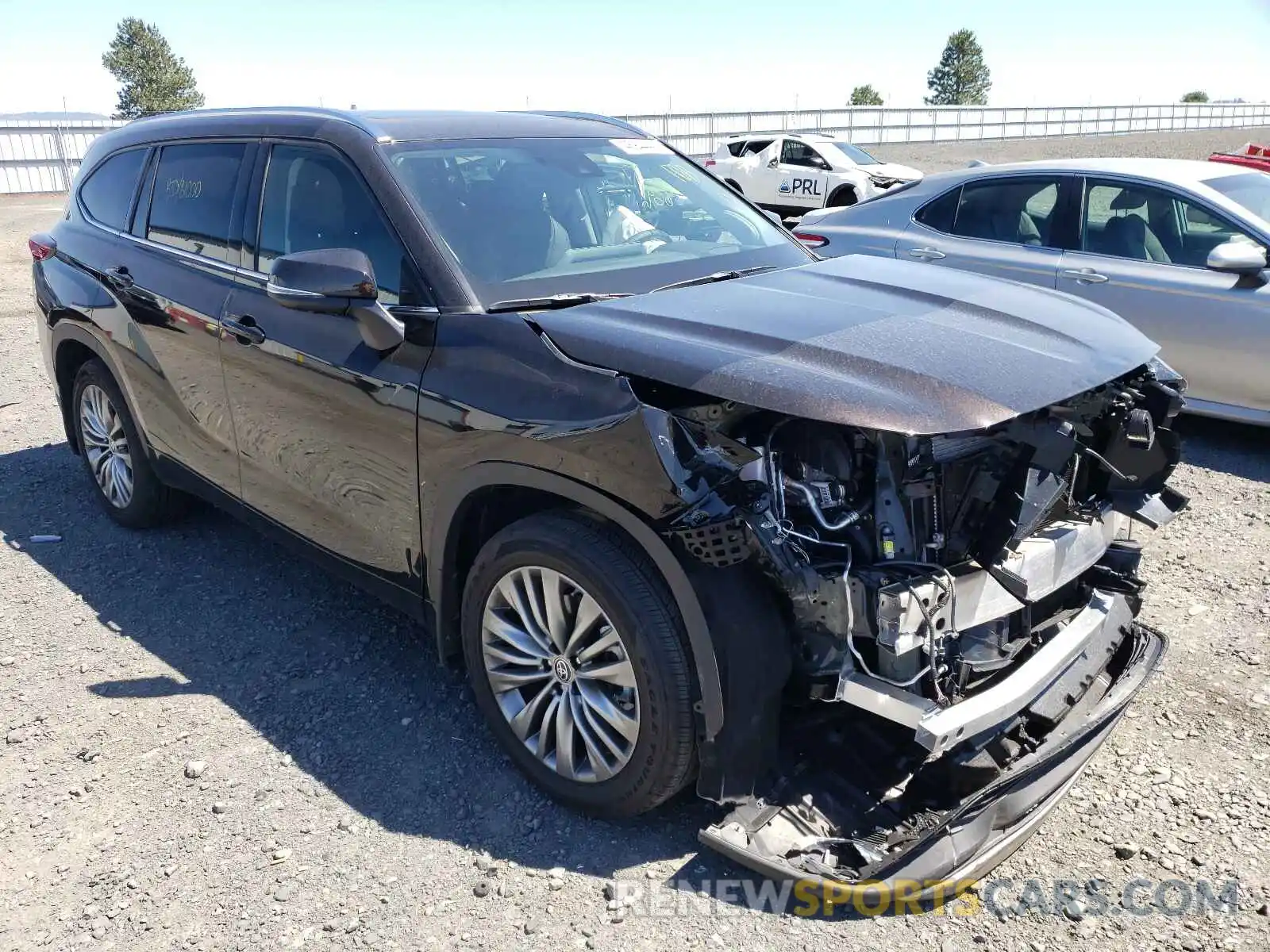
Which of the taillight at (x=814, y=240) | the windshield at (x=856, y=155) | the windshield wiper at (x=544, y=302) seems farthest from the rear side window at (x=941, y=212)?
the windshield at (x=856, y=155)

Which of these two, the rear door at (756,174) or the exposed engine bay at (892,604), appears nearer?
the exposed engine bay at (892,604)

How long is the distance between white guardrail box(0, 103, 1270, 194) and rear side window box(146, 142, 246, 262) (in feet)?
74.6

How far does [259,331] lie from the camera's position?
3783 mm

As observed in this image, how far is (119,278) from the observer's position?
471cm

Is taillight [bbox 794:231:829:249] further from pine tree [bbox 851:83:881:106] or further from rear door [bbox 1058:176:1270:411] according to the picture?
pine tree [bbox 851:83:881:106]

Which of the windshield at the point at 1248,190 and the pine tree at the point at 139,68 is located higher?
the pine tree at the point at 139,68

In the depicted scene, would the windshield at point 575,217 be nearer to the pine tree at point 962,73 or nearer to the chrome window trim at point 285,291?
the chrome window trim at point 285,291

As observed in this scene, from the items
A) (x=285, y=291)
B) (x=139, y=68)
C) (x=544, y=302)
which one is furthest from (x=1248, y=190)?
(x=139, y=68)

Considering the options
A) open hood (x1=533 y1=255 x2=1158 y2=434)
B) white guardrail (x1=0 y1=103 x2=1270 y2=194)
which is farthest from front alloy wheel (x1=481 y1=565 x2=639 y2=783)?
white guardrail (x1=0 y1=103 x2=1270 y2=194)

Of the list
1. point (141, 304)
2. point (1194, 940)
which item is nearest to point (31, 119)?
point (141, 304)

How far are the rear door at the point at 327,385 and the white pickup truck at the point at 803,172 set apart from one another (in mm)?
14940

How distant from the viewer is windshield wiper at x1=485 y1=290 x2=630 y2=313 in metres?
3.15

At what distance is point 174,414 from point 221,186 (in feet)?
3.37

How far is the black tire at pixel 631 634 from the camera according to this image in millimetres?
2686
